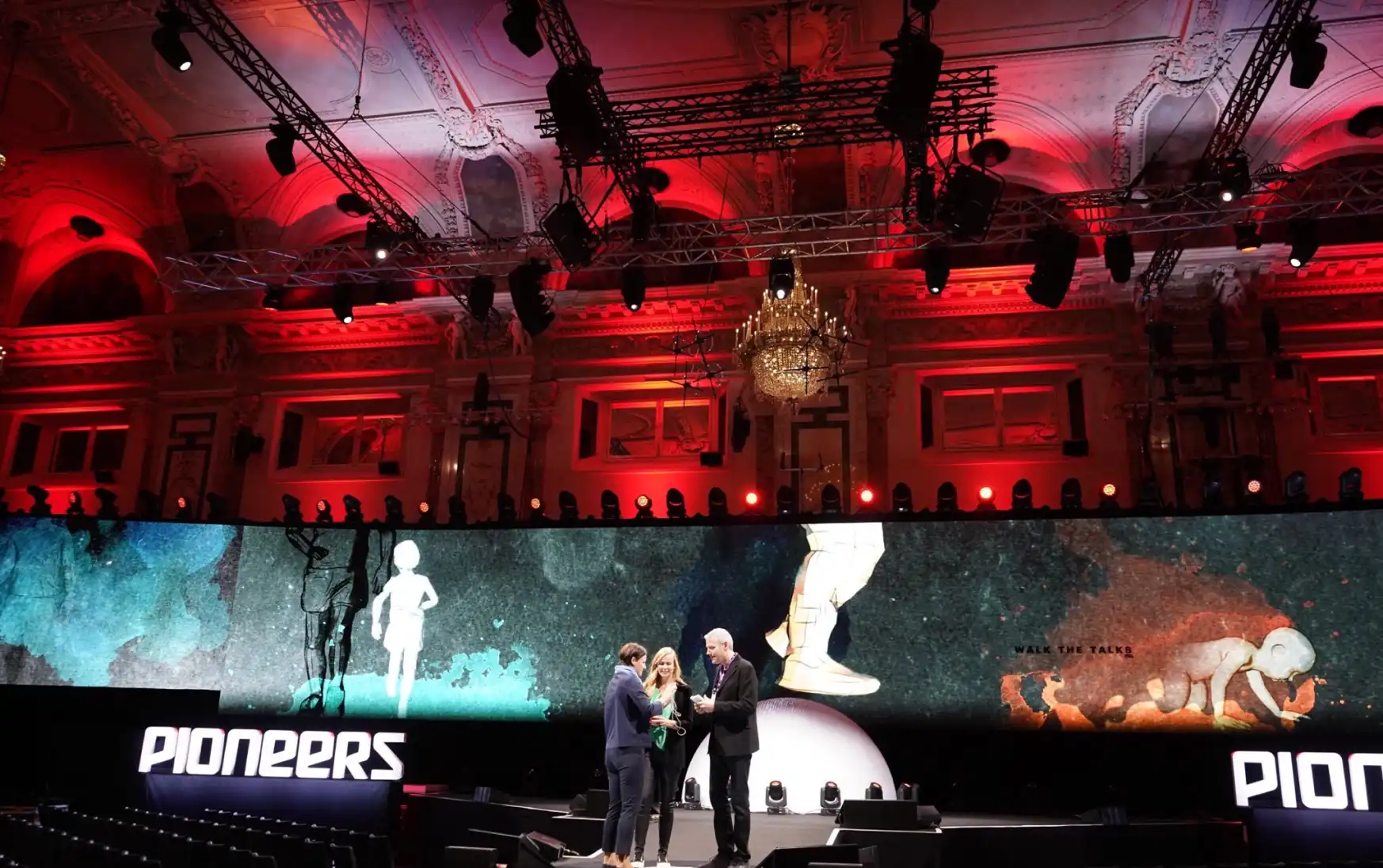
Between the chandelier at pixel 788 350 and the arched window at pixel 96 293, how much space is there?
9.59 meters

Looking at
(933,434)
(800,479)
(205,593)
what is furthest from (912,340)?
(205,593)

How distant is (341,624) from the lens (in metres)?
10.9

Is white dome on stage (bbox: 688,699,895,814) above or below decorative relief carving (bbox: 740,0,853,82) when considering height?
below

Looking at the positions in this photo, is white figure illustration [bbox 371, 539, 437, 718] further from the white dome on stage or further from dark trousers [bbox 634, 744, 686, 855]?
dark trousers [bbox 634, 744, 686, 855]

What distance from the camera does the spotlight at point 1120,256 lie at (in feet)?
34.4

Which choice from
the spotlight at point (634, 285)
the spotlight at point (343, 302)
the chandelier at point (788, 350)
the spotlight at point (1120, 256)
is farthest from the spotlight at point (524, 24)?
the spotlight at point (1120, 256)

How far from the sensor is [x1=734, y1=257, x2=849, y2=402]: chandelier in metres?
9.73

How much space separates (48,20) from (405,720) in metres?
8.49

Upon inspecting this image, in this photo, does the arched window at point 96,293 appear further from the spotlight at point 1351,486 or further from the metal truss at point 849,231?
the spotlight at point 1351,486

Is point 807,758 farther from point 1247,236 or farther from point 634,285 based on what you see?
point 1247,236

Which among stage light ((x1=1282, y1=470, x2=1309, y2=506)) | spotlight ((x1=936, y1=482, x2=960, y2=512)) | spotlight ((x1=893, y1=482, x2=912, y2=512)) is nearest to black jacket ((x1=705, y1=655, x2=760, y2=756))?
spotlight ((x1=893, y1=482, x2=912, y2=512))

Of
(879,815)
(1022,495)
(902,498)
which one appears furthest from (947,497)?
(879,815)

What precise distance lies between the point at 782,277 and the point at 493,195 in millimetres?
4753

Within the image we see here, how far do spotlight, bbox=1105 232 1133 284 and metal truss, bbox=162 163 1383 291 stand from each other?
0.75ft
